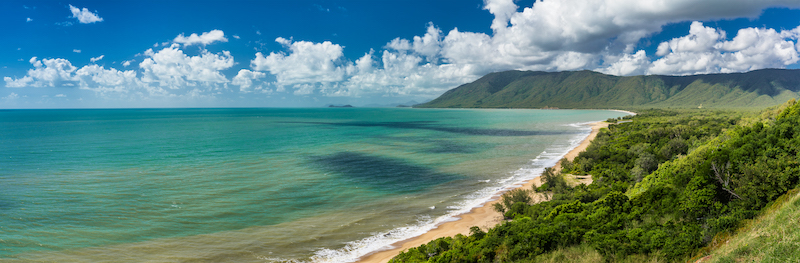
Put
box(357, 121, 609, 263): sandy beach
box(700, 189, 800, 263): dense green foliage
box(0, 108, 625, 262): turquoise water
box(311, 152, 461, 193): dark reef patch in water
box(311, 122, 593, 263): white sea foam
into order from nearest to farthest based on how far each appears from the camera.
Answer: box(700, 189, 800, 263): dense green foliage, box(357, 121, 609, 263): sandy beach, box(311, 122, 593, 263): white sea foam, box(0, 108, 625, 262): turquoise water, box(311, 152, 461, 193): dark reef patch in water

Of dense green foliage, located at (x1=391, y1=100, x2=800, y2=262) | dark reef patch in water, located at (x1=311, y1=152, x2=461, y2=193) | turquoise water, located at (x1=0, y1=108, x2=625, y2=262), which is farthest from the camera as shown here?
dark reef patch in water, located at (x1=311, y1=152, x2=461, y2=193)

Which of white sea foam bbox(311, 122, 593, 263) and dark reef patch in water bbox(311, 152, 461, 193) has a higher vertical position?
dark reef patch in water bbox(311, 152, 461, 193)

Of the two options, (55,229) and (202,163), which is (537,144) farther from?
(55,229)

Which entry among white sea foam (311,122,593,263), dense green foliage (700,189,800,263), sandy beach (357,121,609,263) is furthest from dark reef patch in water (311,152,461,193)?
dense green foliage (700,189,800,263)

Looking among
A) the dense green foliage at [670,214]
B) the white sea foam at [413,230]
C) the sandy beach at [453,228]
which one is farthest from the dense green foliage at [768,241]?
the white sea foam at [413,230]

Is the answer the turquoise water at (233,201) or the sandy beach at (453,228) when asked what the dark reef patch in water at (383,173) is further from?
the sandy beach at (453,228)

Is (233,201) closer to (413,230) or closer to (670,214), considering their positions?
(413,230)

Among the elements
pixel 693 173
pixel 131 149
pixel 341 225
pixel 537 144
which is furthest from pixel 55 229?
pixel 537 144

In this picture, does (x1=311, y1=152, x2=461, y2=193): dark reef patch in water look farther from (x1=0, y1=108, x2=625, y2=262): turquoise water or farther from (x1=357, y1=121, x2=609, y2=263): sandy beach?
(x1=357, y1=121, x2=609, y2=263): sandy beach

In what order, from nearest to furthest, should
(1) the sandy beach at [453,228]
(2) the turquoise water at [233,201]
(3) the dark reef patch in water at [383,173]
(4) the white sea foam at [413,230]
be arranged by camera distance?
(1) the sandy beach at [453,228]
(4) the white sea foam at [413,230]
(2) the turquoise water at [233,201]
(3) the dark reef patch in water at [383,173]
